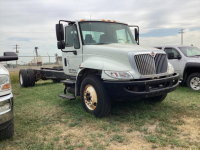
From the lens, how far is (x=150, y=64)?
418 cm

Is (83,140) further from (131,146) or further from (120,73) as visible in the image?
(120,73)

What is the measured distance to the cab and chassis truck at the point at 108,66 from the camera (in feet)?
12.9

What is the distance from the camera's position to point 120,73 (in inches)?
152

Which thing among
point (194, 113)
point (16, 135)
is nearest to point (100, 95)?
point (16, 135)

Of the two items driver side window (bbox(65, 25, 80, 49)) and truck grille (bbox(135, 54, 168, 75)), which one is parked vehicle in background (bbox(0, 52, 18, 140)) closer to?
driver side window (bbox(65, 25, 80, 49))

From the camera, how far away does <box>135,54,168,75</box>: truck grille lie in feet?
13.2

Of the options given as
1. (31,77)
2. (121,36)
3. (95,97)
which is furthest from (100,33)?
(31,77)

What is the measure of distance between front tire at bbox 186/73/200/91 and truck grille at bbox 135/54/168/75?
383 cm

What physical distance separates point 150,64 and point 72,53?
2.36 m

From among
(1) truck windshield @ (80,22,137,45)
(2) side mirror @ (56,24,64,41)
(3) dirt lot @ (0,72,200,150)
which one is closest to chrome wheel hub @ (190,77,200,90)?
(3) dirt lot @ (0,72,200,150)

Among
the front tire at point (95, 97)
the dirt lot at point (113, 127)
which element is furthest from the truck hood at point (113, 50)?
the dirt lot at point (113, 127)

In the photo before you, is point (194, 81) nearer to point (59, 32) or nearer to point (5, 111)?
point (59, 32)

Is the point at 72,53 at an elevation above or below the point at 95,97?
above

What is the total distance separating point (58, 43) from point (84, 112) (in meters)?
1.99
